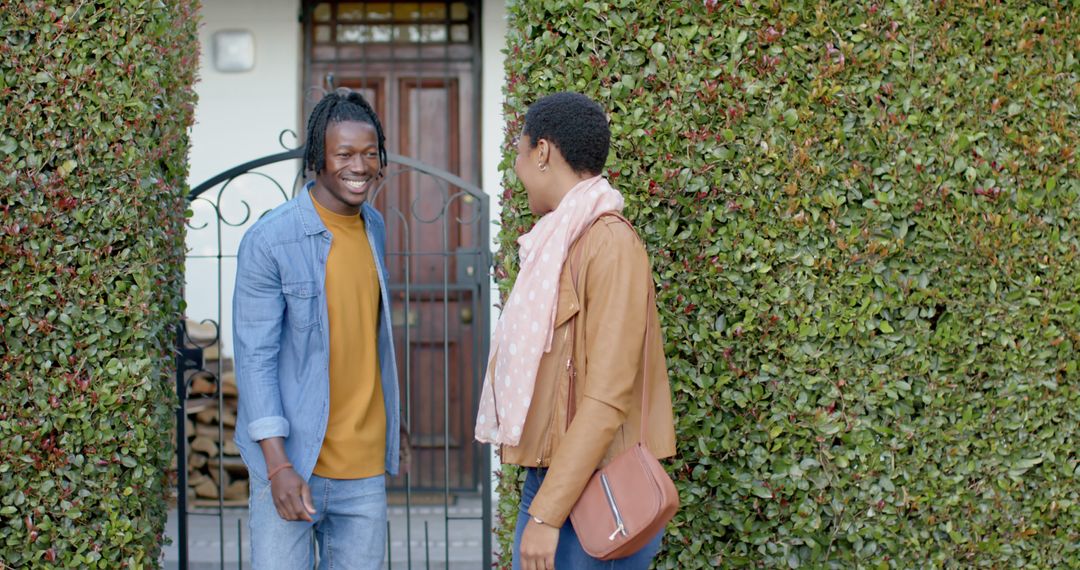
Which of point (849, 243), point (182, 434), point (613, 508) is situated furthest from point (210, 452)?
point (613, 508)

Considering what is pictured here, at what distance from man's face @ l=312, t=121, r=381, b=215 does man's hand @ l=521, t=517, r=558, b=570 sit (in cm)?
113

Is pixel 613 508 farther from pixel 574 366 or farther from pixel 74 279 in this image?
pixel 74 279

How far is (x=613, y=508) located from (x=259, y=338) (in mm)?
1073

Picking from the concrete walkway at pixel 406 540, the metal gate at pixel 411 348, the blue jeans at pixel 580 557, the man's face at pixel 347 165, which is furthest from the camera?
the metal gate at pixel 411 348

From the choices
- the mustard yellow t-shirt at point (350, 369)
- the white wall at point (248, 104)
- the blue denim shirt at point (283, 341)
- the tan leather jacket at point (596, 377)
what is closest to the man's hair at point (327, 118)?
the mustard yellow t-shirt at point (350, 369)

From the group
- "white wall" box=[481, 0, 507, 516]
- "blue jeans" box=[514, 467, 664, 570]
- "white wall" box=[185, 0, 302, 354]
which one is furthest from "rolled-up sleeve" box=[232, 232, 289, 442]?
"white wall" box=[185, 0, 302, 354]

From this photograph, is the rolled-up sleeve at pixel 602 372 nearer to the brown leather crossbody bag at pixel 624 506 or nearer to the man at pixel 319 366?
the brown leather crossbody bag at pixel 624 506

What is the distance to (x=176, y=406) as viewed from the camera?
142 inches

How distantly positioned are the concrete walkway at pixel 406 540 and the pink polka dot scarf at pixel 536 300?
2.91m

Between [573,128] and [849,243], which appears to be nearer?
[573,128]

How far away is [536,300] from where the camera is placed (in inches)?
92.6

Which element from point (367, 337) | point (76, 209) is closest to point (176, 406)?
point (76, 209)

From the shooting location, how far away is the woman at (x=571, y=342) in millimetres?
2229

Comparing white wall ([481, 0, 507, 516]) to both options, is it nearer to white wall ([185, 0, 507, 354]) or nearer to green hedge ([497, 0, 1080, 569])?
white wall ([185, 0, 507, 354])
